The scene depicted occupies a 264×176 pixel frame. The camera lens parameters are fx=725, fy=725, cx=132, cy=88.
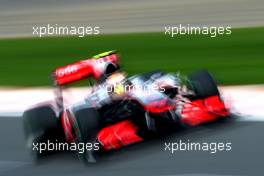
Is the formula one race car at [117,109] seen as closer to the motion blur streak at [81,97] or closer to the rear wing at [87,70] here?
the rear wing at [87,70]

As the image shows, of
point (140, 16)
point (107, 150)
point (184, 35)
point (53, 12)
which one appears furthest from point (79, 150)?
point (53, 12)

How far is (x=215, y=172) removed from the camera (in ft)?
17.9

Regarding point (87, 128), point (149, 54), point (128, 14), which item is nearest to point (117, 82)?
point (87, 128)

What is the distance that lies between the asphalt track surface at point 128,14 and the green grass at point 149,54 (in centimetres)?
120

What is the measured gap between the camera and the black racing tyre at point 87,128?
596 centimetres

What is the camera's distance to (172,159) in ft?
19.3

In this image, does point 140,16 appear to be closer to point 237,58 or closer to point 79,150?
point 237,58

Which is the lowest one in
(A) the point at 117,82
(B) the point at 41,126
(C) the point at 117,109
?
→ (B) the point at 41,126

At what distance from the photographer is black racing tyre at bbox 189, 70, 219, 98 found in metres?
6.64

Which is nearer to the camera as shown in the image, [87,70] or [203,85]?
[87,70]

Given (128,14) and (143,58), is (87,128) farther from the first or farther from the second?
(128,14)

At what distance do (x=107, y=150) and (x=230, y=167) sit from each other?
1.16 m

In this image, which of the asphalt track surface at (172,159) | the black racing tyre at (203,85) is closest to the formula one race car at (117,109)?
the black racing tyre at (203,85)

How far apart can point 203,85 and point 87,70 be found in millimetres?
1115
